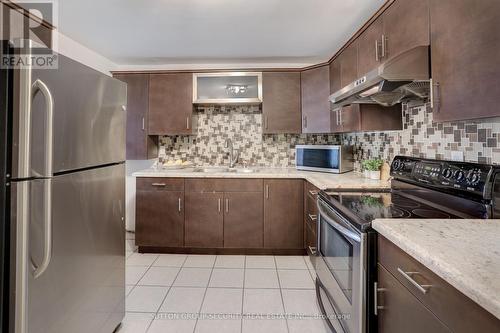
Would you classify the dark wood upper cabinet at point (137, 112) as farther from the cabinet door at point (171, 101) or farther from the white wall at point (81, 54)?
the white wall at point (81, 54)

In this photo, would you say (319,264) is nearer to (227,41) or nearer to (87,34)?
(227,41)

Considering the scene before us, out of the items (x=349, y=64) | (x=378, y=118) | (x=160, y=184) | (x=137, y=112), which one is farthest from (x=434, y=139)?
(x=137, y=112)

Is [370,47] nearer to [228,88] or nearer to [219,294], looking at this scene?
[228,88]

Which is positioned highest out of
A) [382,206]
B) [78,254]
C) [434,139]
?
[434,139]

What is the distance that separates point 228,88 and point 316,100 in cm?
104

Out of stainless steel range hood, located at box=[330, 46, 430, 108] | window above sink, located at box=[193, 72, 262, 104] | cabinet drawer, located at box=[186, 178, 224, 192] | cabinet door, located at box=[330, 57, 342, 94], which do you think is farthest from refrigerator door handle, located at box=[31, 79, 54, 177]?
cabinet door, located at box=[330, 57, 342, 94]

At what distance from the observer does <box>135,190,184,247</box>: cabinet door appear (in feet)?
9.21

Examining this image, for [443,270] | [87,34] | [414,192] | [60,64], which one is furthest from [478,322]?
[87,34]

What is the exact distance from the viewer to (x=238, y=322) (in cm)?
174

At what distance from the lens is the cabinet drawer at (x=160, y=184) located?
2.81 m

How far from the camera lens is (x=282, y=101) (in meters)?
3.04

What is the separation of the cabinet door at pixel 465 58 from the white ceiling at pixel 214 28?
101 centimetres

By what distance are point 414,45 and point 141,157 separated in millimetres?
2826

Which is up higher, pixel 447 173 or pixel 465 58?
pixel 465 58
